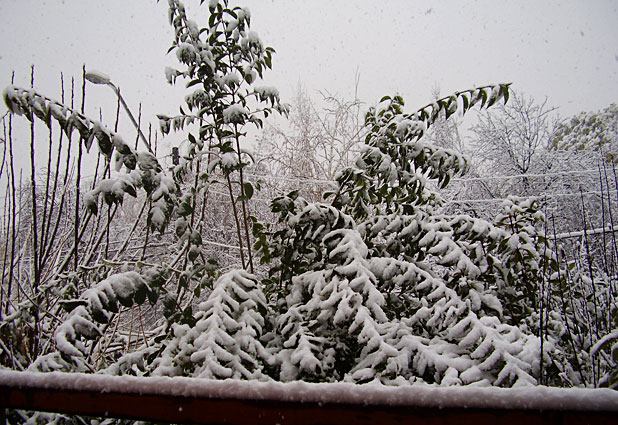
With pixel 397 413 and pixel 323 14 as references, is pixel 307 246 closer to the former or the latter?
pixel 397 413

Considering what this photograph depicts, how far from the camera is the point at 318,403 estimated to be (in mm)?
520

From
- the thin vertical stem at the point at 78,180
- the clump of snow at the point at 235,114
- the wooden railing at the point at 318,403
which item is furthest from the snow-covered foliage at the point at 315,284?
the wooden railing at the point at 318,403

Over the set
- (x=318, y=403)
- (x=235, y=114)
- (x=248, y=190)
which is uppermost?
(x=235, y=114)

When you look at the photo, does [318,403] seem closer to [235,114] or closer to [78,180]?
[235,114]

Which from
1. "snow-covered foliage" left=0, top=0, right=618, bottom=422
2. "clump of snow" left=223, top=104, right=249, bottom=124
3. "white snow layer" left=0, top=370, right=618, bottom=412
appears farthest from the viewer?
"clump of snow" left=223, top=104, right=249, bottom=124

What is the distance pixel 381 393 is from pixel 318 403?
0.30 feet

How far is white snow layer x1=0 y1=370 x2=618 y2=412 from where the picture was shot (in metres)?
0.49

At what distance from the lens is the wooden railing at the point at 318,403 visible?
0.49 metres

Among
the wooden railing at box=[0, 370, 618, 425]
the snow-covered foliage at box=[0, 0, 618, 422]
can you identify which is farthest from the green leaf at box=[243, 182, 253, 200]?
the wooden railing at box=[0, 370, 618, 425]

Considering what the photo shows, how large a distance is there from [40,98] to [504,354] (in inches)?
67.9

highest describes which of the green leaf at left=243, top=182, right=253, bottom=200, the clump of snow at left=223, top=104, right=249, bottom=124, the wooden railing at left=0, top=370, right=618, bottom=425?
the clump of snow at left=223, top=104, right=249, bottom=124

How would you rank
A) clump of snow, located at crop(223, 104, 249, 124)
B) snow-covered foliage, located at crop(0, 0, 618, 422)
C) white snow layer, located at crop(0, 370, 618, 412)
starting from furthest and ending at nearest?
clump of snow, located at crop(223, 104, 249, 124) → snow-covered foliage, located at crop(0, 0, 618, 422) → white snow layer, located at crop(0, 370, 618, 412)

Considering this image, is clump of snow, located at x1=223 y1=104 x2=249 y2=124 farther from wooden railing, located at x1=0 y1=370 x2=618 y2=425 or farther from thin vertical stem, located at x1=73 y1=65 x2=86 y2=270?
wooden railing, located at x1=0 y1=370 x2=618 y2=425

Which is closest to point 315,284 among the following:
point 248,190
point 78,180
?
point 248,190
